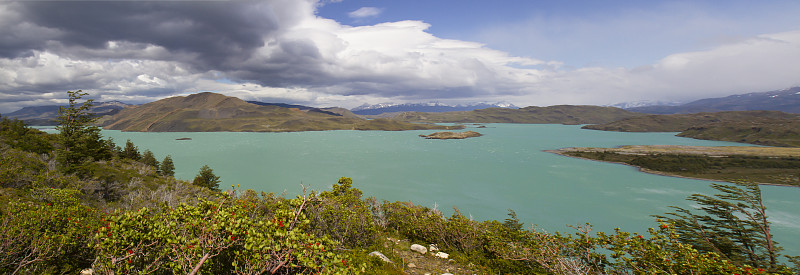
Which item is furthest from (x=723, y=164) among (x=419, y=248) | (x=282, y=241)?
(x=282, y=241)

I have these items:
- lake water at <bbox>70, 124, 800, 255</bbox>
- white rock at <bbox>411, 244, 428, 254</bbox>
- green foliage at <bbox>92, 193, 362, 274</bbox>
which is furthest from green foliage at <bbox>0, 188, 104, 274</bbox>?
lake water at <bbox>70, 124, 800, 255</bbox>

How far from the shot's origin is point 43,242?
10.4 meters

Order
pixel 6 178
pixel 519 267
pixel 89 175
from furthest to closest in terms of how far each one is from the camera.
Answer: pixel 89 175 < pixel 6 178 < pixel 519 267

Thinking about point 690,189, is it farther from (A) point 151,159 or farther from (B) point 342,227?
(A) point 151,159

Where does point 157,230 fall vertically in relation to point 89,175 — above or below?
above

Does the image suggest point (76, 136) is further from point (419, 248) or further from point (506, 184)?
point (506, 184)

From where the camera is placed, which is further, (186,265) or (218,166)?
(218,166)

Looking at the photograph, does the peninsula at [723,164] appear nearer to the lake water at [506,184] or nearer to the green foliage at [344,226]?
the lake water at [506,184]

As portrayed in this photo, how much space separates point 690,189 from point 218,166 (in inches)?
5729

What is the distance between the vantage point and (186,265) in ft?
27.3

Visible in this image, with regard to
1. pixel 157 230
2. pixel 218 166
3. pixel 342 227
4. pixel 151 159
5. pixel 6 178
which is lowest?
pixel 218 166

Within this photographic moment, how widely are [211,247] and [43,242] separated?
7412 mm

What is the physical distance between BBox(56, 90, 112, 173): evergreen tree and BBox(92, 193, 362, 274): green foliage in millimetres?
38888

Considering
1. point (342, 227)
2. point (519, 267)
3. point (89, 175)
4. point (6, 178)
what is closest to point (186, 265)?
point (342, 227)
